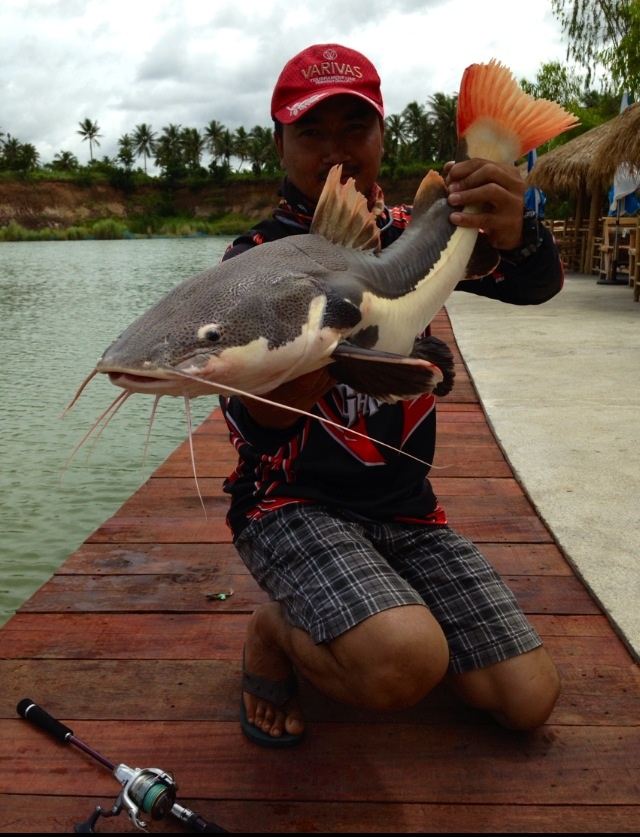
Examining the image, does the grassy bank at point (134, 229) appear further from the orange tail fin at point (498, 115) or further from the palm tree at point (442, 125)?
the orange tail fin at point (498, 115)

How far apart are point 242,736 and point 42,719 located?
20.1 inches

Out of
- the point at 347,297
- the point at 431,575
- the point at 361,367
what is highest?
the point at 347,297

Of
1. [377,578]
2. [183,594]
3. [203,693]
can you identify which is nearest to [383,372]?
[377,578]

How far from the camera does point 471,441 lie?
4.50m

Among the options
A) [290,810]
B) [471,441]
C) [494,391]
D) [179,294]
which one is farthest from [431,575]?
[494,391]

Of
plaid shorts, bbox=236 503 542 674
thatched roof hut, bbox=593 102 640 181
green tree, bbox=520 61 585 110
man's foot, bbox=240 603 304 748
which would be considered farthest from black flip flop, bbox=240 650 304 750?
green tree, bbox=520 61 585 110

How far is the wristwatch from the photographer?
7.22 feet

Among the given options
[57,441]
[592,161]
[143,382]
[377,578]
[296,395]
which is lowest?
[57,441]

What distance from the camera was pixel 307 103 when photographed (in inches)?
81.4

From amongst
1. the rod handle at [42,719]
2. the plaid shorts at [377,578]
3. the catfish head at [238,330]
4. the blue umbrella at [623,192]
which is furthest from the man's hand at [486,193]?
the blue umbrella at [623,192]

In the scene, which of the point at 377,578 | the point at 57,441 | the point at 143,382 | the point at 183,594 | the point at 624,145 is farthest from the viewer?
the point at 624,145

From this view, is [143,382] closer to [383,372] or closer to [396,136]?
[383,372]

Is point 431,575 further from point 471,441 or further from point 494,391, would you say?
point 494,391

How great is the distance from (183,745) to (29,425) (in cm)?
519
